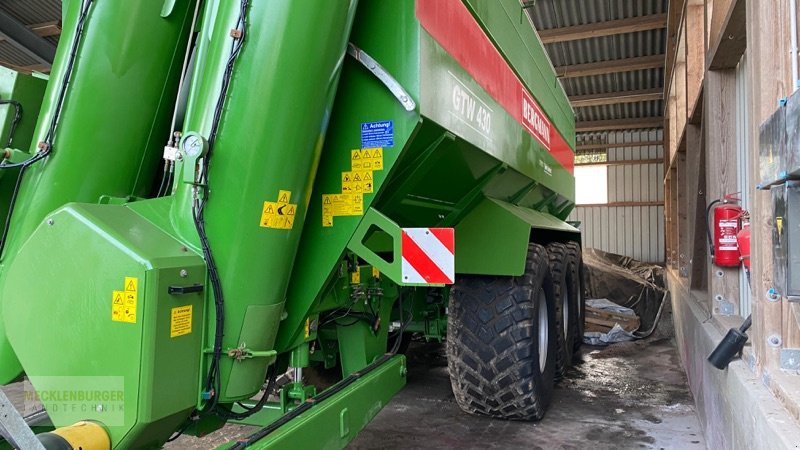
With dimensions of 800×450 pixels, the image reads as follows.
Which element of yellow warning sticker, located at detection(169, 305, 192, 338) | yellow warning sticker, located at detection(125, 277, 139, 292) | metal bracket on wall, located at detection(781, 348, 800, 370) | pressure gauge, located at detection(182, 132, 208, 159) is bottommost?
metal bracket on wall, located at detection(781, 348, 800, 370)

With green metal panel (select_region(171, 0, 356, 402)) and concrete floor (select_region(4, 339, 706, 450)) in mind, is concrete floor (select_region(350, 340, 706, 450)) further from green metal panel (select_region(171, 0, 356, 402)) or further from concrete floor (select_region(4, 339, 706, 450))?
green metal panel (select_region(171, 0, 356, 402))

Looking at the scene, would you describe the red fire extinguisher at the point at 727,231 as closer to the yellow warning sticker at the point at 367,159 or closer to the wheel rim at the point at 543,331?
the wheel rim at the point at 543,331

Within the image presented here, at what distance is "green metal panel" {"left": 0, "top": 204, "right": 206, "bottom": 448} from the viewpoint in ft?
5.54

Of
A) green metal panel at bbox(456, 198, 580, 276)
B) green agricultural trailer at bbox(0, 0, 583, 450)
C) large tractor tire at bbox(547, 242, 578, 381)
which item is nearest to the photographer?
green agricultural trailer at bbox(0, 0, 583, 450)

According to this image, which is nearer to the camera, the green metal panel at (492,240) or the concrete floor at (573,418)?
the green metal panel at (492,240)

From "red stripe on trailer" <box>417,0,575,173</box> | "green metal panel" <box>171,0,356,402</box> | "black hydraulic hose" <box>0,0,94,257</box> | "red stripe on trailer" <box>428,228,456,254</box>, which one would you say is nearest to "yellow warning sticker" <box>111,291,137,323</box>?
"green metal panel" <box>171,0,356,402</box>

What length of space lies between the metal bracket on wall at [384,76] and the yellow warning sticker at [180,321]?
107 centimetres

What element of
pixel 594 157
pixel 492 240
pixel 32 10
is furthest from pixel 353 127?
pixel 594 157

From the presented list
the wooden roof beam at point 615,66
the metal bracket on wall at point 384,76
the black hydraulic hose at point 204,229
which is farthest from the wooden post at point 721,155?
the wooden roof beam at point 615,66

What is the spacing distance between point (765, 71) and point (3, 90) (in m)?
2.99

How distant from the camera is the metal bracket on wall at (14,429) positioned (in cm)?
121

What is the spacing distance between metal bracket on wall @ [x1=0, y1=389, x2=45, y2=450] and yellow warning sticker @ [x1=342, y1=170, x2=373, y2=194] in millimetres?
1357

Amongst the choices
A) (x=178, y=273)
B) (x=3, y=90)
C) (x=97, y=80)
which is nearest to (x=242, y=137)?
(x=178, y=273)

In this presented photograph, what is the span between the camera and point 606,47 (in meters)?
10.6
